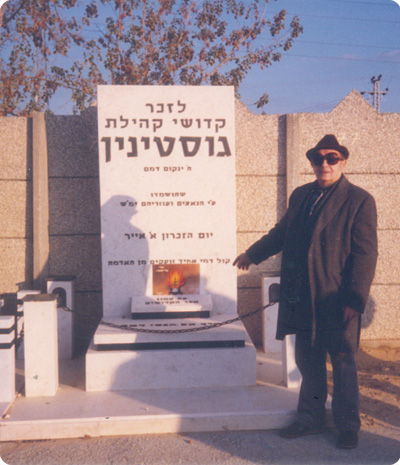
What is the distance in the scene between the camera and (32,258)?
5.76 m

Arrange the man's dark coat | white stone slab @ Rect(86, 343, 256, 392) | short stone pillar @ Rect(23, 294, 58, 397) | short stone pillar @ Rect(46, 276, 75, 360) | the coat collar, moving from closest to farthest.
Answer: the man's dark coat < the coat collar < short stone pillar @ Rect(23, 294, 58, 397) < white stone slab @ Rect(86, 343, 256, 392) < short stone pillar @ Rect(46, 276, 75, 360)

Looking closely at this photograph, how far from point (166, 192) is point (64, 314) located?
6.01 feet

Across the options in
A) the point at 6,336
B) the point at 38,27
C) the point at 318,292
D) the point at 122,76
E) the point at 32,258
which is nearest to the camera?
the point at 318,292

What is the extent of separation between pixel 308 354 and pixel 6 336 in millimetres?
2509

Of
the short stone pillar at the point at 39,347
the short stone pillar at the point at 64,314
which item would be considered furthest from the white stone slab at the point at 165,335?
the short stone pillar at the point at 64,314

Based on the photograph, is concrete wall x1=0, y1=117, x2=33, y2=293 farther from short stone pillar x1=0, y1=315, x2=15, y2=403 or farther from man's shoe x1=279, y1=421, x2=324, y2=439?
man's shoe x1=279, y1=421, x2=324, y2=439

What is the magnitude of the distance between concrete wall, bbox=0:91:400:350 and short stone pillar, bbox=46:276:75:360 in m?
0.31

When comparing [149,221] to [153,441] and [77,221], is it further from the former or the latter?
[153,441]

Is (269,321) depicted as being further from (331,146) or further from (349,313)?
(331,146)

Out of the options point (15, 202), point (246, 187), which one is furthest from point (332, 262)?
point (15, 202)

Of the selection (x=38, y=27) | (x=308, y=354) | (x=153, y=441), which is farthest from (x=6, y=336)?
(x=38, y=27)

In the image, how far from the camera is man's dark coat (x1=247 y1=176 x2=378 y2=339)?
11.0ft

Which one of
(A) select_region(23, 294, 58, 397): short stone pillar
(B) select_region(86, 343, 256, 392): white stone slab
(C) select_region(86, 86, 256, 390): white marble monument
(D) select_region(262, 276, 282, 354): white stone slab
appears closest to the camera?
(A) select_region(23, 294, 58, 397): short stone pillar

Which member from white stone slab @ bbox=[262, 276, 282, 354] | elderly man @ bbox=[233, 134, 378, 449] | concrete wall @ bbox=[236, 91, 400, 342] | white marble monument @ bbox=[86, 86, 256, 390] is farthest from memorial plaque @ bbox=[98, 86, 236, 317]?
elderly man @ bbox=[233, 134, 378, 449]
